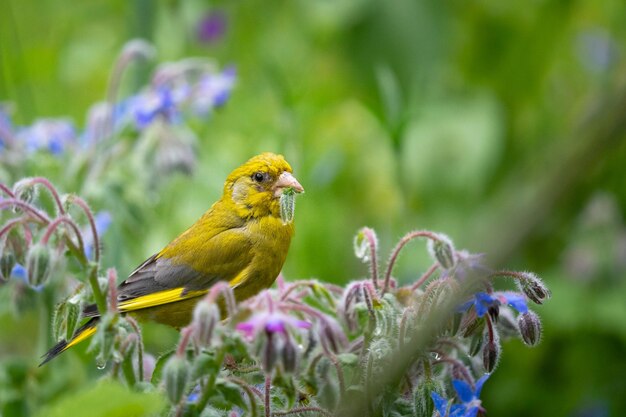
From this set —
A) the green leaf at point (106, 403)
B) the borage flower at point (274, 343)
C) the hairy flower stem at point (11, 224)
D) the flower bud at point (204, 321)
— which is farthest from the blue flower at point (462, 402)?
the hairy flower stem at point (11, 224)

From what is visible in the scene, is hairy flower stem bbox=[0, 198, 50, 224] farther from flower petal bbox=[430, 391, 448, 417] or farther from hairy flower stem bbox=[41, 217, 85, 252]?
flower petal bbox=[430, 391, 448, 417]

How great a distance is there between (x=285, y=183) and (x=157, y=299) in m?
0.46

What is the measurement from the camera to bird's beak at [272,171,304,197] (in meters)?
2.44

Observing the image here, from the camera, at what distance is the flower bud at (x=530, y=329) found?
1.83 metres

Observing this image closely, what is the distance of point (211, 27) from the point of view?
4.79m

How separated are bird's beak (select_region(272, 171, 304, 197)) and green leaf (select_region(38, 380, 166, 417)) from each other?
113cm

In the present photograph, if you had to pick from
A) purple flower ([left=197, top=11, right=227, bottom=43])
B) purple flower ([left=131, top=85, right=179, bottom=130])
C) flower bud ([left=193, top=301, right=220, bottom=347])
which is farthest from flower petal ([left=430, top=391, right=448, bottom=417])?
purple flower ([left=197, top=11, right=227, bottom=43])

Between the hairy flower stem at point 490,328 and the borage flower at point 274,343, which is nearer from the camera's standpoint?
the borage flower at point 274,343

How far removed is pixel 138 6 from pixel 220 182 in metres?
0.77

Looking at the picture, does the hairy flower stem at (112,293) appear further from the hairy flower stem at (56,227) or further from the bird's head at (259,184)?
the bird's head at (259,184)

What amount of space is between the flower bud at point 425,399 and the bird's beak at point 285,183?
2.54ft

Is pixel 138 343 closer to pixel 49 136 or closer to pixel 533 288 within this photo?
pixel 533 288

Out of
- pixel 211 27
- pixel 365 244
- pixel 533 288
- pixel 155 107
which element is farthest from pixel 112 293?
pixel 211 27

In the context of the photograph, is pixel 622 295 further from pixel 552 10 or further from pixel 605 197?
pixel 552 10
